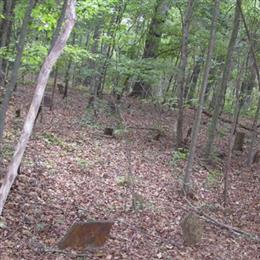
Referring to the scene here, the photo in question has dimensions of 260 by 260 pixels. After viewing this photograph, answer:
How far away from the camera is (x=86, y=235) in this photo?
7.03m

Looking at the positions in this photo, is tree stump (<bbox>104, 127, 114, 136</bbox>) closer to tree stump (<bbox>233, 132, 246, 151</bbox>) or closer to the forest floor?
the forest floor

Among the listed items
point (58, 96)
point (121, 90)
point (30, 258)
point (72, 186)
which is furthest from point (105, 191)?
point (58, 96)

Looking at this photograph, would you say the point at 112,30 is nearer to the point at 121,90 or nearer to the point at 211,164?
the point at 121,90

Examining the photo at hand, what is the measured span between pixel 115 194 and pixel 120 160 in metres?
2.36

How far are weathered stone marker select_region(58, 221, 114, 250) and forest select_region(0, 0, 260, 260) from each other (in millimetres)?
19

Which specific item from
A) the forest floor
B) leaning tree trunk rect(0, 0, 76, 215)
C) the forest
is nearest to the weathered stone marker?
the forest

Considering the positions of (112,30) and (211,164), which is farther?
(112,30)

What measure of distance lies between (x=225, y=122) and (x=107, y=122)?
20.6 ft

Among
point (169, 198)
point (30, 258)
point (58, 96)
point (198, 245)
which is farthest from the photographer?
point (58, 96)

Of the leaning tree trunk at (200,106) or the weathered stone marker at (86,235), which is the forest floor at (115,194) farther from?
the leaning tree trunk at (200,106)

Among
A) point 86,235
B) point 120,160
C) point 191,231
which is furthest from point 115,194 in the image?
point 86,235

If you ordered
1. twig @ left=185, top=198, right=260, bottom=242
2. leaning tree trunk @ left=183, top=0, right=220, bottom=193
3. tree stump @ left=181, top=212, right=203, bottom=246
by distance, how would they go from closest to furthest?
tree stump @ left=181, top=212, right=203, bottom=246 < twig @ left=185, top=198, right=260, bottom=242 < leaning tree trunk @ left=183, top=0, right=220, bottom=193

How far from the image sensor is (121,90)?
1689 cm

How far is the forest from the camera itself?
7086 millimetres
